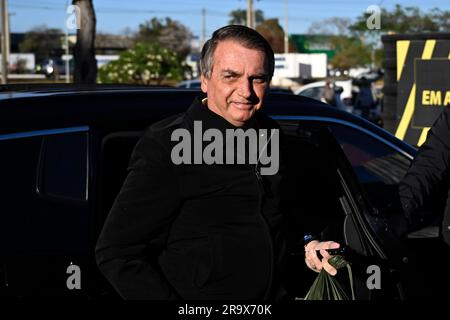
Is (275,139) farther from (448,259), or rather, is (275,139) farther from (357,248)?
(448,259)

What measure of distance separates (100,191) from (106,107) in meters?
0.31

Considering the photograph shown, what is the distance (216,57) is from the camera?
2.31m

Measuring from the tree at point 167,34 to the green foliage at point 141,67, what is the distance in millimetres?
43165

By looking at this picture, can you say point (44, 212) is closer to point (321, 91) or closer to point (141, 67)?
point (321, 91)

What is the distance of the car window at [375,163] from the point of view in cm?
396

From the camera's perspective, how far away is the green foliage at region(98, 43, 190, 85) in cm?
3584

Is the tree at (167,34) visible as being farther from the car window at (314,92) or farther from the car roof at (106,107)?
the car roof at (106,107)

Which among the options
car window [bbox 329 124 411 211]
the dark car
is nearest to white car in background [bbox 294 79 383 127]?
car window [bbox 329 124 411 211]

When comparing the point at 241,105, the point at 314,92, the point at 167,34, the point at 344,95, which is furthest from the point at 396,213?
the point at 167,34

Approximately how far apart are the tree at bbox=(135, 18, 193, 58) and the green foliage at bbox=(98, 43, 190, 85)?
43.2m

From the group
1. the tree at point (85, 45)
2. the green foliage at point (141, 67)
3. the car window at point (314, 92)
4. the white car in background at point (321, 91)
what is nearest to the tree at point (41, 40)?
the green foliage at point (141, 67)

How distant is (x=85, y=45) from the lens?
11.9 metres
